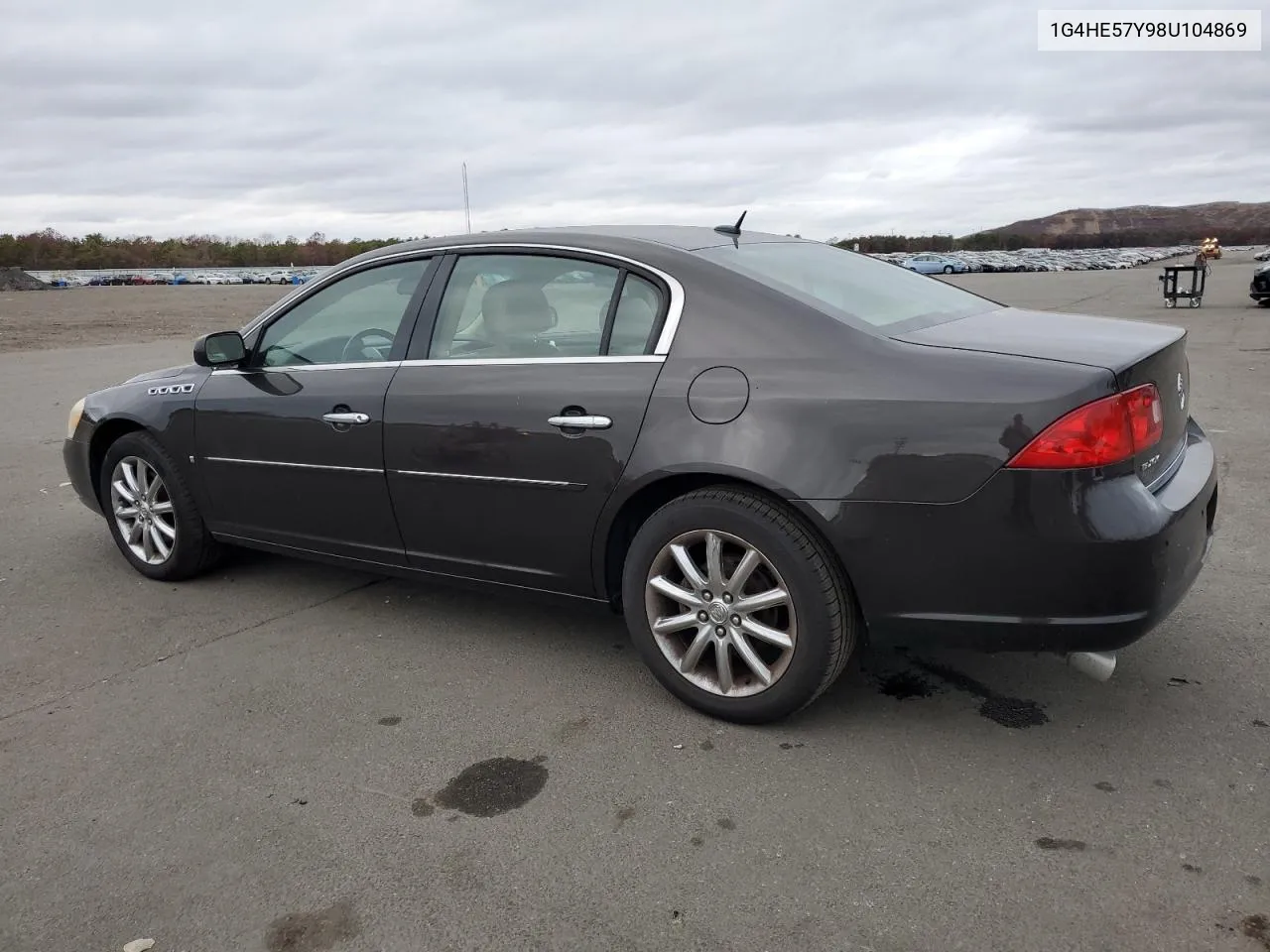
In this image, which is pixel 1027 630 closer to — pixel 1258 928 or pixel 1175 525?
pixel 1175 525

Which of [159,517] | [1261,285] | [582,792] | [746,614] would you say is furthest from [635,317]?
[1261,285]

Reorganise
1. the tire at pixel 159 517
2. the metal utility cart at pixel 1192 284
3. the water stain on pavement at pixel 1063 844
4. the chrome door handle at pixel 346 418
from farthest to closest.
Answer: the metal utility cart at pixel 1192 284 → the tire at pixel 159 517 → the chrome door handle at pixel 346 418 → the water stain on pavement at pixel 1063 844

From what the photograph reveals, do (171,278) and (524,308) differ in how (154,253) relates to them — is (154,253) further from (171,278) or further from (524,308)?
(524,308)

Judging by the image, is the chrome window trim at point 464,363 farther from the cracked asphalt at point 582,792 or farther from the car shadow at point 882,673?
the cracked asphalt at point 582,792

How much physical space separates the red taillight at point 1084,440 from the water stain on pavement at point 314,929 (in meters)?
2.03

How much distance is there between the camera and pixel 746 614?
3186mm

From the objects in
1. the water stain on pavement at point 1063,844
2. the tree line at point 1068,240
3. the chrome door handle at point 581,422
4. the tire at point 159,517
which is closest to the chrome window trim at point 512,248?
the chrome door handle at point 581,422

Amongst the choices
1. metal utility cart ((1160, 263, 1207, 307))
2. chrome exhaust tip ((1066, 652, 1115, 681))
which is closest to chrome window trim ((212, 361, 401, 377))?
chrome exhaust tip ((1066, 652, 1115, 681))

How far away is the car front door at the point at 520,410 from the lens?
11.2 feet

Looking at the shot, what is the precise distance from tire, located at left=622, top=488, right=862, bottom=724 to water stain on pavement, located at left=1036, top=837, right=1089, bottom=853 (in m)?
0.75

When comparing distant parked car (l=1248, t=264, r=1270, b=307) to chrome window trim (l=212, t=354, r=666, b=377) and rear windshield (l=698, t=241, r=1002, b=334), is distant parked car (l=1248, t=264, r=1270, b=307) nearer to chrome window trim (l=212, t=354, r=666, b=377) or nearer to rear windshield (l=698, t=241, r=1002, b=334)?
rear windshield (l=698, t=241, r=1002, b=334)

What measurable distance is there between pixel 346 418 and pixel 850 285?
1.99 m

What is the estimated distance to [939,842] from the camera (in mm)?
2615

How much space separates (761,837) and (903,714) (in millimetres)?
866
